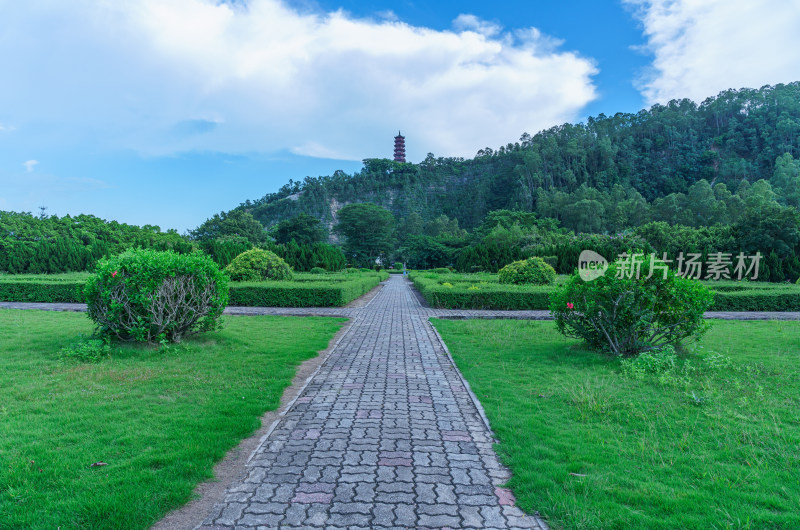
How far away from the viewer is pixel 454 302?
1407 cm

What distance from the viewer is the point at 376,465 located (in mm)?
3113

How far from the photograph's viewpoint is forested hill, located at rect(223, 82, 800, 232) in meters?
67.8

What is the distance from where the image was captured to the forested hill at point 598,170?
67.8m

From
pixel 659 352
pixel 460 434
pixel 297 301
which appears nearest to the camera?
pixel 460 434

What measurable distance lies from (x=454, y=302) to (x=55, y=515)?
1226cm

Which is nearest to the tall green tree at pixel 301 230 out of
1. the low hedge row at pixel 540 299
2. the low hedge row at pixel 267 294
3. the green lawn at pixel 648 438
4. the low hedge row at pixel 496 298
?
the low hedge row at pixel 267 294

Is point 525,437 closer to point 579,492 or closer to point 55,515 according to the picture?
point 579,492

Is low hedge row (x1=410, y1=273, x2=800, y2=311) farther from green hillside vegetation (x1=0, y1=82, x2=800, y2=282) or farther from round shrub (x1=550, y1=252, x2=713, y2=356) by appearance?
green hillside vegetation (x1=0, y1=82, x2=800, y2=282)

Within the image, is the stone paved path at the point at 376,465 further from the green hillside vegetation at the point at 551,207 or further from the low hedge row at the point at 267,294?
the green hillside vegetation at the point at 551,207

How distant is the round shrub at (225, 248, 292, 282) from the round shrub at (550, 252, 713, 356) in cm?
1417

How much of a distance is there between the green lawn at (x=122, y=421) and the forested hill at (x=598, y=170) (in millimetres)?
56672

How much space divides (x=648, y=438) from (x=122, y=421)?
4578 mm

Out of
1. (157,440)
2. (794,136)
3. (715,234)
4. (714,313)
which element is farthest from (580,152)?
(157,440)

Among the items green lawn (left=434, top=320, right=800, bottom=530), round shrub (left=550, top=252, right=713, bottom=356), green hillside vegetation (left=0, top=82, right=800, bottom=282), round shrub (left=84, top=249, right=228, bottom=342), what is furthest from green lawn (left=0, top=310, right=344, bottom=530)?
green hillside vegetation (left=0, top=82, right=800, bottom=282)
